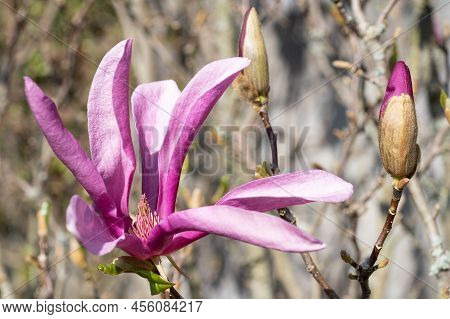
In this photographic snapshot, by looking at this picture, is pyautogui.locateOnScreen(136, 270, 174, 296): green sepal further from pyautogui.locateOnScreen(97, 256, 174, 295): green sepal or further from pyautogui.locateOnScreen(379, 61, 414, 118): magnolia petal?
pyautogui.locateOnScreen(379, 61, 414, 118): magnolia petal

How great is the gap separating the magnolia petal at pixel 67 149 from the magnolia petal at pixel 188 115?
73 millimetres

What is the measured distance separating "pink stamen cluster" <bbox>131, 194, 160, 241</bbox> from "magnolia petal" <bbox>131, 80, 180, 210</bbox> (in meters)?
0.02

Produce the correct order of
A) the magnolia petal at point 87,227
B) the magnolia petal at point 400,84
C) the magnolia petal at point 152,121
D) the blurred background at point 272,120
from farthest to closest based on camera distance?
the blurred background at point 272,120 < the magnolia petal at point 152,121 < the magnolia petal at point 400,84 < the magnolia petal at point 87,227

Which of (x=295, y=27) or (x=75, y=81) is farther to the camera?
(x=75, y=81)

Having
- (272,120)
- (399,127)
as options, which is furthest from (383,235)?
(272,120)

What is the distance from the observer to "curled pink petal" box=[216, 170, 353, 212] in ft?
2.00

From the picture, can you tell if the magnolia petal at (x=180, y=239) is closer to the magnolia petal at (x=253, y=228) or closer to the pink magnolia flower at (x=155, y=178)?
the pink magnolia flower at (x=155, y=178)

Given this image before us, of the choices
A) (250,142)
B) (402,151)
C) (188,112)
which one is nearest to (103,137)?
(188,112)

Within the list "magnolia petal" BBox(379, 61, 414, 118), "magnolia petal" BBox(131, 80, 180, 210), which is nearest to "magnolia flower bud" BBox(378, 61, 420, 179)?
"magnolia petal" BBox(379, 61, 414, 118)

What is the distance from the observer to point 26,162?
256 centimetres

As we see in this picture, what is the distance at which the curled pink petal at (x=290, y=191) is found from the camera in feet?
2.00

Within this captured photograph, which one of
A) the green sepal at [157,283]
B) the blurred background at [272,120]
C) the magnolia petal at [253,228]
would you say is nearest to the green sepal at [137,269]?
the green sepal at [157,283]

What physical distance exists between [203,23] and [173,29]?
0.10 meters
